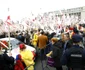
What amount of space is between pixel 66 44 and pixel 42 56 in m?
4.21

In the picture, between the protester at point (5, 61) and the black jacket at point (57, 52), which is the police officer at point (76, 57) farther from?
the black jacket at point (57, 52)

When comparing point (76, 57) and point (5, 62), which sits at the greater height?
point (76, 57)

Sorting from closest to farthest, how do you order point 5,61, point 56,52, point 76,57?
1. point 76,57
2. point 5,61
3. point 56,52

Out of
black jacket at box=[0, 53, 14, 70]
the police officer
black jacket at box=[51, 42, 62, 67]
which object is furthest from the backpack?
black jacket at box=[51, 42, 62, 67]

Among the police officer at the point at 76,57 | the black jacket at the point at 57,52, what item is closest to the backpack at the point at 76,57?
the police officer at the point at 76,57

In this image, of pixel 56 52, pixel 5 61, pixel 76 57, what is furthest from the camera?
pixel 56 52

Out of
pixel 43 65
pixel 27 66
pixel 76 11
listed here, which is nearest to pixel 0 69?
pixel 27 66

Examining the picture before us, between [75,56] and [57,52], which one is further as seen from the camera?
[57,52]

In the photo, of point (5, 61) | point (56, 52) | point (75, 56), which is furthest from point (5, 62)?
point (75, 56)

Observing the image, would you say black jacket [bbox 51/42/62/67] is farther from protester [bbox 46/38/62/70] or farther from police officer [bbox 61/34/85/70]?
police officer [bbox 61/34/85/70]

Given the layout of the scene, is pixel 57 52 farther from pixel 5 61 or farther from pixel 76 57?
pixel 76 57

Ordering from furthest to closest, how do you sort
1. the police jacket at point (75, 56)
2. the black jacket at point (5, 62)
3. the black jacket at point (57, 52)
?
the black jacket at point (57, 52) < the black jacket at point (5, 62) < the police jacket at point (75, 56)

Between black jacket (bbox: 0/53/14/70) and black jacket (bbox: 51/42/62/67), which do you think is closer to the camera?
black jacket (bbox: 0/53/14/70)

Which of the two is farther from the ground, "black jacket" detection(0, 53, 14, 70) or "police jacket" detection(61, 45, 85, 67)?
"police jacket" detection(61, 45, 85, 67)
